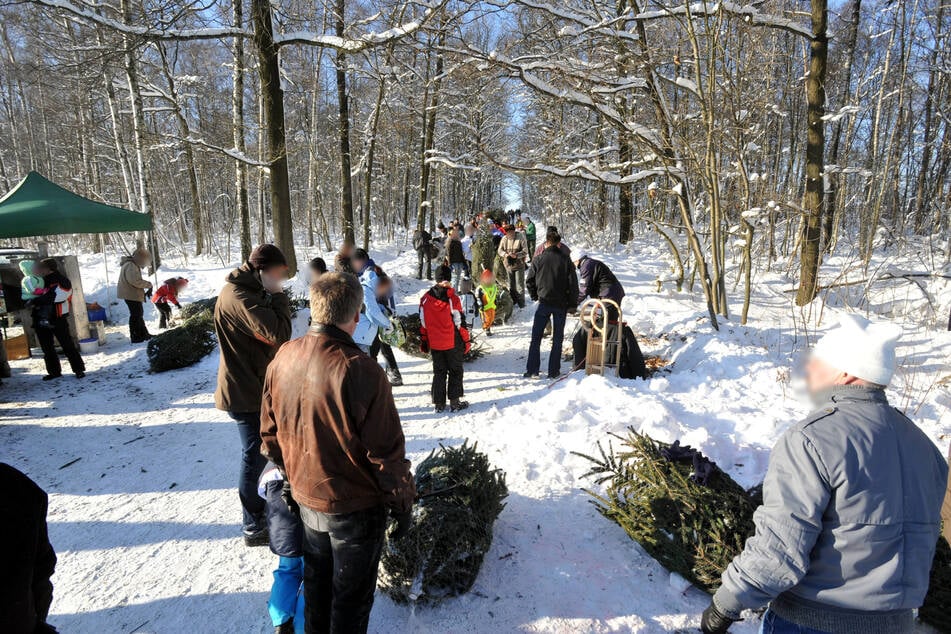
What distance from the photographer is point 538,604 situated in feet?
8.77

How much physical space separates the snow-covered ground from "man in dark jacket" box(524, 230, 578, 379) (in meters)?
0.65

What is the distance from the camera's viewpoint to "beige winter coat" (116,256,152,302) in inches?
334

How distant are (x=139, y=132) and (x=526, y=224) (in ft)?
34.7

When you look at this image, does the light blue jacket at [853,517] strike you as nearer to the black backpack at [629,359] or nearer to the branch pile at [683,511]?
the branch pile at [683,511]

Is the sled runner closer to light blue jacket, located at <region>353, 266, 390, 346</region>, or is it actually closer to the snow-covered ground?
the snow-covered ground

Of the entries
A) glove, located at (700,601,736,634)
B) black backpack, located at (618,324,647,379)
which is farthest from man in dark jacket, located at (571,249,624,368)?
glove, located at (700,601,736,634)

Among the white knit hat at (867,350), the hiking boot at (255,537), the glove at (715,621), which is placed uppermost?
the white knit hat at (867,350)

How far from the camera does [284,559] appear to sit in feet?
8.05

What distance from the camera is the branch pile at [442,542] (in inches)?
101

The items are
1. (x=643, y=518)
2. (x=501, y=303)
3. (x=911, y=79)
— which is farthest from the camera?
(x=911, y=79)

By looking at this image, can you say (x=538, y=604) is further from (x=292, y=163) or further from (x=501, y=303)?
(x=292, y=163)

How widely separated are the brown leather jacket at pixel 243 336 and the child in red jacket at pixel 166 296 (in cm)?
814

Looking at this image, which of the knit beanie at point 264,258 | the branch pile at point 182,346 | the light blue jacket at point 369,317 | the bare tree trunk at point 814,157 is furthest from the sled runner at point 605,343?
the branch pile at point 182,346

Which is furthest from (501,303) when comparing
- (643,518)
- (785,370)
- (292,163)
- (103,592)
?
(292,163)
